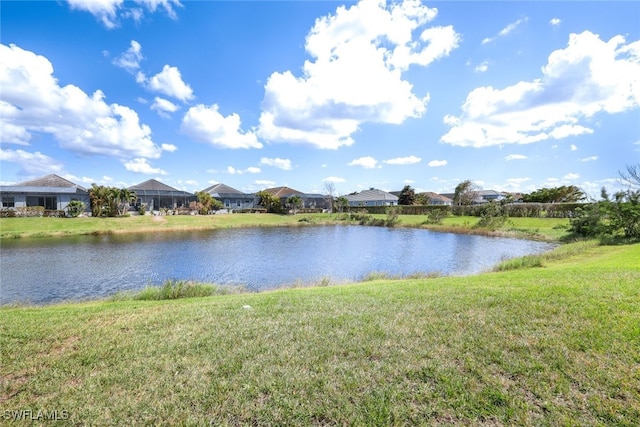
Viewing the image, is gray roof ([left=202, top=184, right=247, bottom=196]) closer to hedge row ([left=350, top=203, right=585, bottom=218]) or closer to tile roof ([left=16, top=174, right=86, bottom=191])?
tile roof ([left=16, top=174, right=86, bottom=191])

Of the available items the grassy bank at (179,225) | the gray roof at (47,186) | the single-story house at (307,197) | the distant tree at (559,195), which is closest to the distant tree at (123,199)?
the grassy bank at (179,225)

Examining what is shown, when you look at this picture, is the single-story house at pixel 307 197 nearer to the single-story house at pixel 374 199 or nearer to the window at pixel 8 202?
the single-story house at pixel 374 199

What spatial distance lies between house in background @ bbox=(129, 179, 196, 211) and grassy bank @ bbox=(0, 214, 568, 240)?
39.8ft

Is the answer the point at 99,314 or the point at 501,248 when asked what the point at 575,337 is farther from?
the point at 501,248

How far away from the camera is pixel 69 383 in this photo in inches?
140

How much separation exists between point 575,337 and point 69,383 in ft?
21.6

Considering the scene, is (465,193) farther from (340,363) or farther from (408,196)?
(340,363)

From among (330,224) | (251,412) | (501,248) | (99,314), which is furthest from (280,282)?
(330,224)

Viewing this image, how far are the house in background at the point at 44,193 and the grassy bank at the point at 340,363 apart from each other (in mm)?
42021

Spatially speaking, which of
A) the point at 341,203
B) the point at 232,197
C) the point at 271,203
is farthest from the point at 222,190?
the point at 341,203

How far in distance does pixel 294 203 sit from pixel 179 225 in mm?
23014

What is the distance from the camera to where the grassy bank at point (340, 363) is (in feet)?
10.0

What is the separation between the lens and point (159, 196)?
48625mm

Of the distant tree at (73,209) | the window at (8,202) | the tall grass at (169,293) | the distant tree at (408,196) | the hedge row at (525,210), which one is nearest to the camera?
the tall grass at (169,293)
